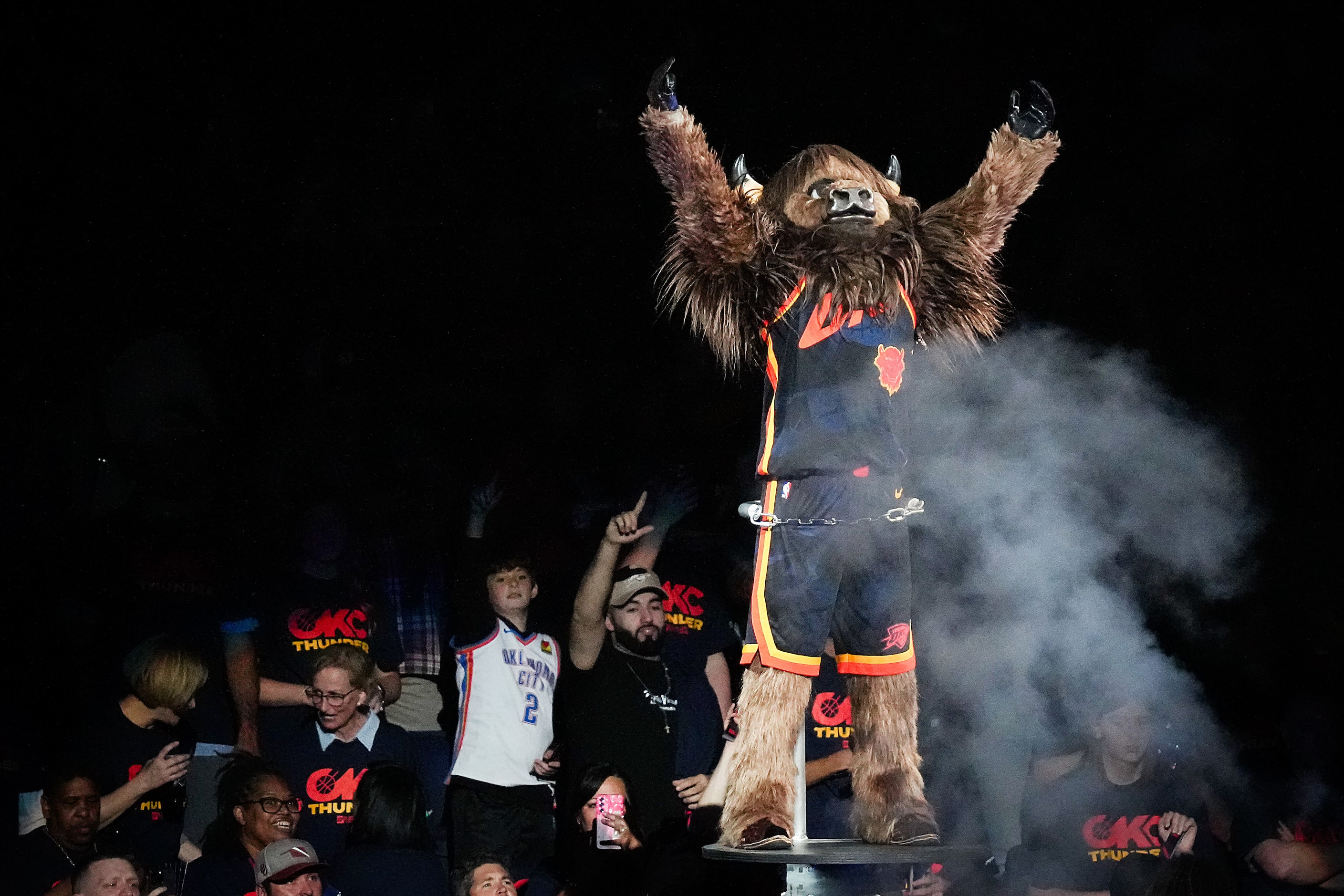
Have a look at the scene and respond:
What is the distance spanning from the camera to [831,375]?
3189 mm

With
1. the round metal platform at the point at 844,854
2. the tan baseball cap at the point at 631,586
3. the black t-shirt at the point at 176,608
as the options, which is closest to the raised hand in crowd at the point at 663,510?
the tan baseball cap at the point at 631,586

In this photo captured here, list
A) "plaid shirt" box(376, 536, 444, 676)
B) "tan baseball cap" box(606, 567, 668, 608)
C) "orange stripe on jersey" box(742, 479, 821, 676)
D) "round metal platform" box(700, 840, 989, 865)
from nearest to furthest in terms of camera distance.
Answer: "round metal platform" box(700, 840, 989, 865)
"orange stripe on jersey" box(742, 479, 821, 676)
"plaid shirt" box(376, 536, 444, 676)
"tan baseball cap" box(606, 567, 668, 608)

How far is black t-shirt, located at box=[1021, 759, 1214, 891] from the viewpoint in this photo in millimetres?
4648

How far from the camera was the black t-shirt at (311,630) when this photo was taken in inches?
188

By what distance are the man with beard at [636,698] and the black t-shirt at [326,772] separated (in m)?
0.65

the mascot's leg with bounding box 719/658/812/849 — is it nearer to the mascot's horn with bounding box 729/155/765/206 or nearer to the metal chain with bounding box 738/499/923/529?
the metal chain with bounding box 738/499/923/529

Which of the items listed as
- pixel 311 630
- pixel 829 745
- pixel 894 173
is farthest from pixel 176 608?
pixel 894 173

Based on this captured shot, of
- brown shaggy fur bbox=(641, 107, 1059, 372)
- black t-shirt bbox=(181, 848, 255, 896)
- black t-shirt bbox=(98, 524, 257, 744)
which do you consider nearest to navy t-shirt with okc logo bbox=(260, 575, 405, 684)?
black t-shirt bbox=(98, 524, 257, 744)

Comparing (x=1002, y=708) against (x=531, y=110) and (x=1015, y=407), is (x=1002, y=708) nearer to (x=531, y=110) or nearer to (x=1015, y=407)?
(x=1015, y=407)

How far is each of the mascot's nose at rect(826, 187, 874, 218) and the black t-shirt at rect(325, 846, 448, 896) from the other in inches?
101

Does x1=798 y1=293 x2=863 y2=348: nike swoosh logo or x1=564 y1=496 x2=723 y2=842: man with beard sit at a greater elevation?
x1=798 y1=293 x2=863 y2=348: nike swoosh logo

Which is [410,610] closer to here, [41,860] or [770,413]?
[41,860]

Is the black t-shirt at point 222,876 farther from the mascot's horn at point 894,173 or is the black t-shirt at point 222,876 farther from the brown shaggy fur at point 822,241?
the mascot's horn at point 894,173

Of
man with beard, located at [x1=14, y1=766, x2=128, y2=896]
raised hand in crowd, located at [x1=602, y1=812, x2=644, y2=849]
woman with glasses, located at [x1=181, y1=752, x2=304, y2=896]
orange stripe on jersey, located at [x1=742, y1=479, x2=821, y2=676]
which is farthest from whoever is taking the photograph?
raised hand in crowd, located at [x1=602, y1=812, x2=644, y2=849]
